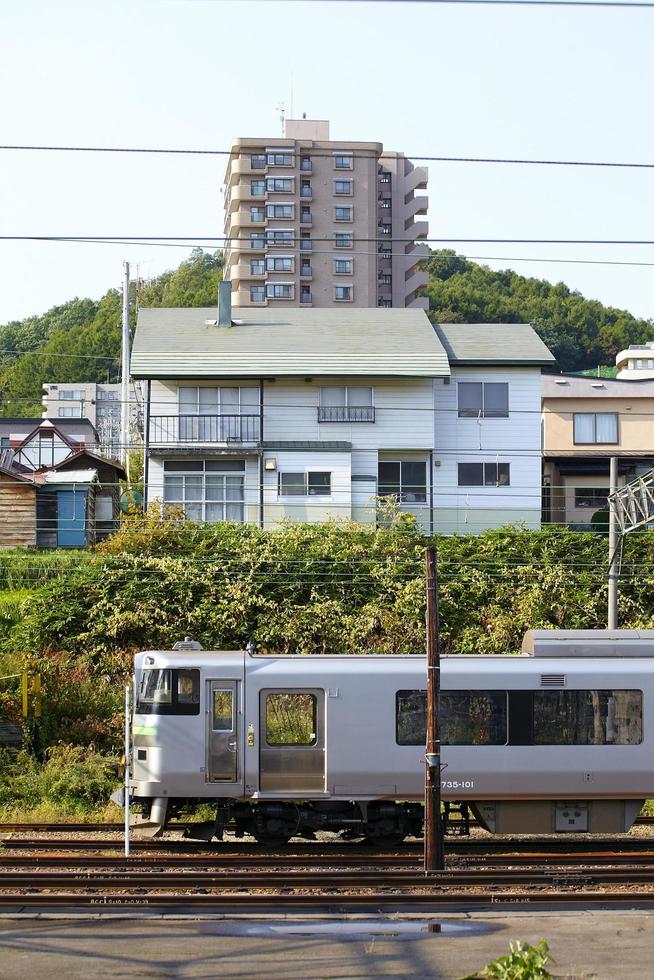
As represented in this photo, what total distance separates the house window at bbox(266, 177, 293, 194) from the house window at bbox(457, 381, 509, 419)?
5029cm

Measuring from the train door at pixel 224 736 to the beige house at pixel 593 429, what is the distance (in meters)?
27.7

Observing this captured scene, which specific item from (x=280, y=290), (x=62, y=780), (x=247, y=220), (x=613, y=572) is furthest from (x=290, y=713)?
(x=247, y=220)

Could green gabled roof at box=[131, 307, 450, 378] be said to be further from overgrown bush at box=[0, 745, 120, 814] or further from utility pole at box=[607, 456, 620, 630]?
overgrown bush at box=[0, 745, 120, 814]

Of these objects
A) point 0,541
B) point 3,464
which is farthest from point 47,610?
point 3,464

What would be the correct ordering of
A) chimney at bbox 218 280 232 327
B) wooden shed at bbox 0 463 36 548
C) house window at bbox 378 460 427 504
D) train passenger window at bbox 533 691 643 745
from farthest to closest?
1. chimney at bbox 218 280 232 327
2. house window at bbox 378 460 427 504
3. wooden shed at bbox 0 463 36 548
4. train passenger window at bbox 533 691 643 745

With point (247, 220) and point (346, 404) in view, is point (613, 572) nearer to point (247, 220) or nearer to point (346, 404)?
point (346, 404)

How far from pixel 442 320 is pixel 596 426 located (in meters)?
58.7

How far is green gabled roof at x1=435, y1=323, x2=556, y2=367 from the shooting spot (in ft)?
128

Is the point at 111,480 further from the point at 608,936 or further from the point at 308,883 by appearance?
the point at 608,936

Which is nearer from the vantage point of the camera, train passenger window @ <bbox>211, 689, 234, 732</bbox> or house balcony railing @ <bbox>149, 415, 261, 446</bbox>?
train passenger window @ <bbox>211, 689, 234, 732</bbox>

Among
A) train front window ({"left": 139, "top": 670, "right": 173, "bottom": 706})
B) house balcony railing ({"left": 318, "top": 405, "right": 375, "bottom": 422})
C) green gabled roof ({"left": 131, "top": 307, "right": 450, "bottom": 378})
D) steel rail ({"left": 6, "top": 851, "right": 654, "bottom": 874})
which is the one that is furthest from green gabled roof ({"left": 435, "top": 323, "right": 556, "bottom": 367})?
steel rail ({"left": 6, "top": 851, "right": 654, "bottom": 874})

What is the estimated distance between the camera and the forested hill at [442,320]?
104562mm

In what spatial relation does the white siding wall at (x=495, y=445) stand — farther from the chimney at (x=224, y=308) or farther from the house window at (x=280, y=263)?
the house window at (x=280, y=263)

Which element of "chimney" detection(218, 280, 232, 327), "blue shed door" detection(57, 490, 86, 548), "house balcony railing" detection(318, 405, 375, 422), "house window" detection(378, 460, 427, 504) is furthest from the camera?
"chimney" detection(218, 280, 232, 327)
